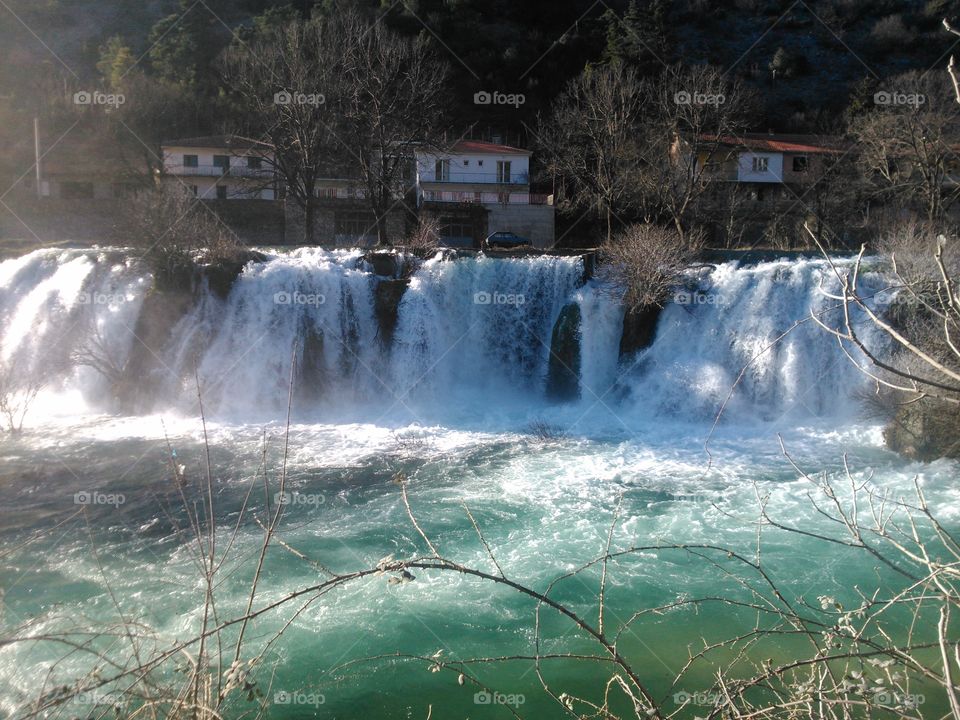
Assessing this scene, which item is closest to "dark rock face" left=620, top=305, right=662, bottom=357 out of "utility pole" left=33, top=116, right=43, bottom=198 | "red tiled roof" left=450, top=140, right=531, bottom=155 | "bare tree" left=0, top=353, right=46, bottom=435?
"bare tree" left=0, top=353, right=46, bottom=435

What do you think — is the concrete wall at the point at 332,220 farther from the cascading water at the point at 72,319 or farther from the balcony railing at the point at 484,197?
the cascading water at the point at 72,319

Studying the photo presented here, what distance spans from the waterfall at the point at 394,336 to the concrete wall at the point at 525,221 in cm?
1402

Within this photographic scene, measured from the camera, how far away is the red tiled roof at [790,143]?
33656mm

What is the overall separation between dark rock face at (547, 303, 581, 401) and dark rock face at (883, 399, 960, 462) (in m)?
7.58

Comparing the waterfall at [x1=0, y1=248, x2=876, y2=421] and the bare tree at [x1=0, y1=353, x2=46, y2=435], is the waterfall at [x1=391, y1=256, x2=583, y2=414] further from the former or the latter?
the bare tree at [x1=0, y1=353, x2=46, y2=435]

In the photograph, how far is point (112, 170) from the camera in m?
38.8

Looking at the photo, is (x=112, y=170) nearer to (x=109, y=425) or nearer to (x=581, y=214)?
(x=581, y=214)

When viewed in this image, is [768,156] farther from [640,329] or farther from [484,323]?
[484,323]

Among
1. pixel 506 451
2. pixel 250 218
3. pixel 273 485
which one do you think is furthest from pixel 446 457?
pixel 250 218

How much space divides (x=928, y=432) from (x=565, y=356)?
28.2ft

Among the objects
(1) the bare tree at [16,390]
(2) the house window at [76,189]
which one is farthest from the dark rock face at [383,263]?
(2) the house window at [76,189]

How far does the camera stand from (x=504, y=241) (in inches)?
1242

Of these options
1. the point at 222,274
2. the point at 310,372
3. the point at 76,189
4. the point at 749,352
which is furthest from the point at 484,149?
the point at 76,189

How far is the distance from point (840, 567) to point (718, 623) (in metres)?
2.23
